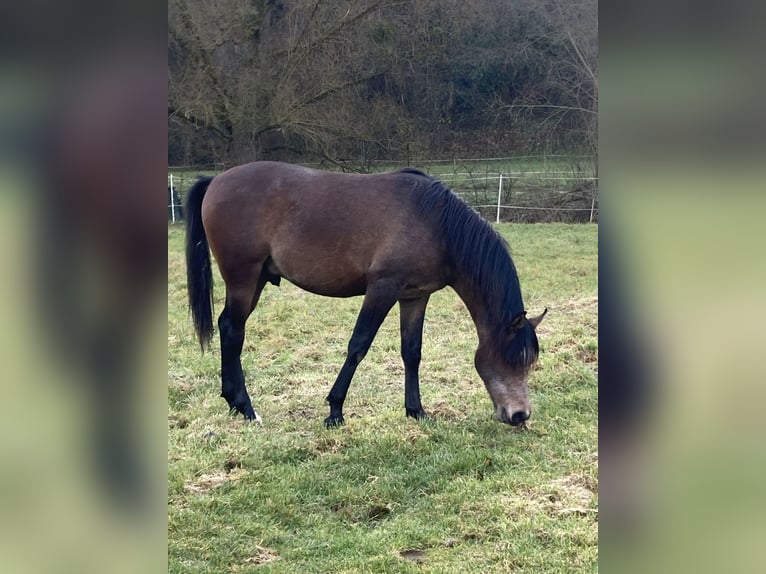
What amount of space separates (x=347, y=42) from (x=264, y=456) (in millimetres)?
9952

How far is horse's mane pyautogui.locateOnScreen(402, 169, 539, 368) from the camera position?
401cm

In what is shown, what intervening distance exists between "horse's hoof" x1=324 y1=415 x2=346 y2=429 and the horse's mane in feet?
3.75

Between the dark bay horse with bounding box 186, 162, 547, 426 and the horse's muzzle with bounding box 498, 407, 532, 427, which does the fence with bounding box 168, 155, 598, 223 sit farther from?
the horse's muzzle with bounding box 498, 407, 532, 427

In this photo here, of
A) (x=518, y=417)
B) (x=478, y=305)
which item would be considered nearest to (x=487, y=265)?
(x=478, y=305)

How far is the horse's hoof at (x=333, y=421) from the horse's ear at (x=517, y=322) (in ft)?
4.16
